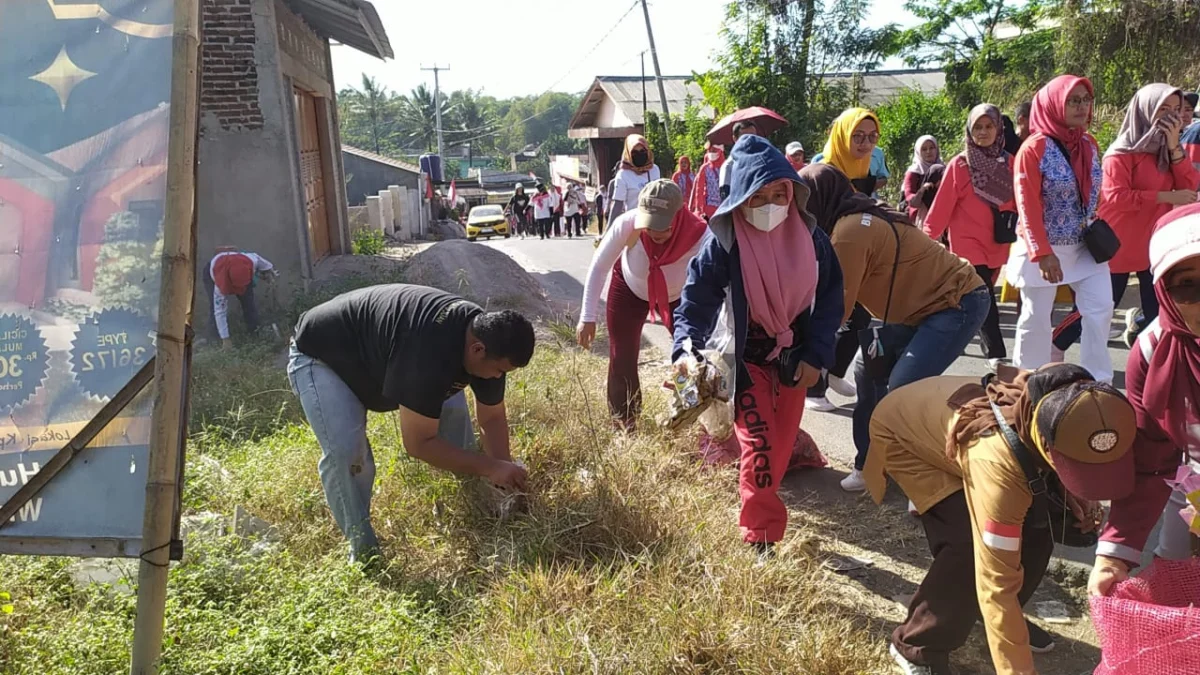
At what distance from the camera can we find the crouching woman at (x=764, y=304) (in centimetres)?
323

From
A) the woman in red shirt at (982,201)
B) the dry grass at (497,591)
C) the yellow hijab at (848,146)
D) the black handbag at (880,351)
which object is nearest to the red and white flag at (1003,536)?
A: the dry grass at (497,591)

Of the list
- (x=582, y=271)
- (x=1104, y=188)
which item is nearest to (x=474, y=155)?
(x=582, y=271)

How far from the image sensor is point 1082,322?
478cm

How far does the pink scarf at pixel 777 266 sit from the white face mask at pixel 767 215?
0.14 feet

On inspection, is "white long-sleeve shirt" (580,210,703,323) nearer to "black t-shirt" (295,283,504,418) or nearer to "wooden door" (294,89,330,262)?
"black t-shirt" (295,283,504,418)

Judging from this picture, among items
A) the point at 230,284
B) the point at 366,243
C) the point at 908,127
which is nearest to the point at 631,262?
the point at 230,284

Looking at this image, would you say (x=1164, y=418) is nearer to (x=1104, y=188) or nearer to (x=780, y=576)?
(x=780, y=576)

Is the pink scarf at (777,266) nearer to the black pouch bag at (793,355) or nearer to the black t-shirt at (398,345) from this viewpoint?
the black pouch bag at (793,355)

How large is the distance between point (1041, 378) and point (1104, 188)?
3.83 metres

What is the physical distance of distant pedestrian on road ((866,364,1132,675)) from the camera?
2039mm

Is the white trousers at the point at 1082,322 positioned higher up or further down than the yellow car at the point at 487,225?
further down

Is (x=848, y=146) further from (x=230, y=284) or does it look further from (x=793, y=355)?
(x=230, y=284)

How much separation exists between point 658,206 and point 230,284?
589cm

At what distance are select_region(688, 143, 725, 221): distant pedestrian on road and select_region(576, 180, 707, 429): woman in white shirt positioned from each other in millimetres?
5226
